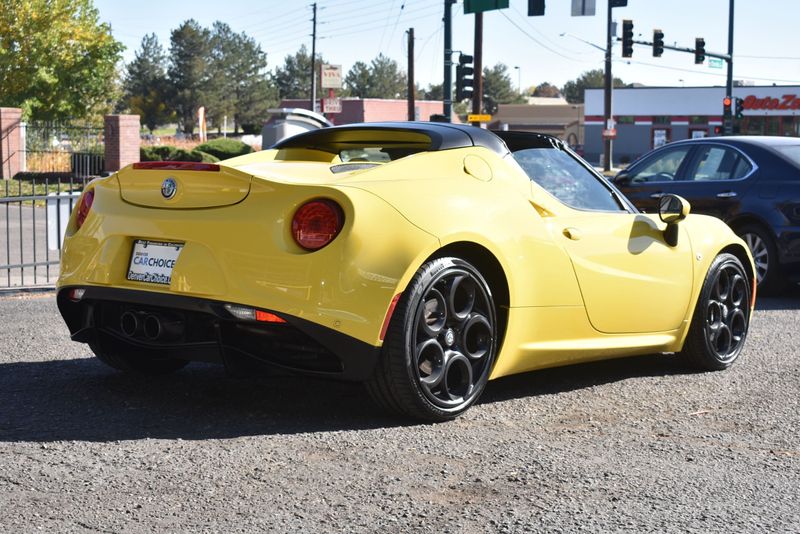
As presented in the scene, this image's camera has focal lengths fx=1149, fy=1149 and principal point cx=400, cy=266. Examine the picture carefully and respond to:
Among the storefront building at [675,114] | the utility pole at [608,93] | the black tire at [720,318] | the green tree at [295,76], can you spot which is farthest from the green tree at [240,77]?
the black tire at [720,318]

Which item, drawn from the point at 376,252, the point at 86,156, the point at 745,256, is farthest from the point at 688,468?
the point at 86,156

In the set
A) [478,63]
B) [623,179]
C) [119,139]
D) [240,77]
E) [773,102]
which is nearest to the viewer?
[623,179]

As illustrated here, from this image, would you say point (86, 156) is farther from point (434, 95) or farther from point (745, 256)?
point (434, 95)

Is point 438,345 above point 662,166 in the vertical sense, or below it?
below

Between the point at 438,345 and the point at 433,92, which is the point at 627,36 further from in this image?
the point at 433,92

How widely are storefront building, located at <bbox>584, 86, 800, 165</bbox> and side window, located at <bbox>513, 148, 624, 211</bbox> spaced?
68.5 meters

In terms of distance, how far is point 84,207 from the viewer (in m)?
5.52

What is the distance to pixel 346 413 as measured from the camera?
17.1 feet

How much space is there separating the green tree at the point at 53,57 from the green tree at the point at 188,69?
248 ft

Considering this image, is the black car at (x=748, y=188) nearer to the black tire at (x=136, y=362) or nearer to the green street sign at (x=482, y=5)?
the black tire at (x=136, y=362)

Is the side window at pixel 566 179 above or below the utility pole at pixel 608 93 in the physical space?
below

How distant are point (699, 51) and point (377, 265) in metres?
38.7

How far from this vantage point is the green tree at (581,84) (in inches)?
7072

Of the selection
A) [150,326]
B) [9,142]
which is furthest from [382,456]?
[9,142]
